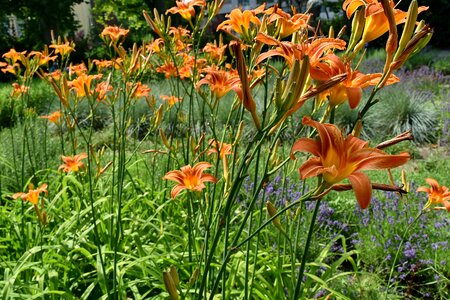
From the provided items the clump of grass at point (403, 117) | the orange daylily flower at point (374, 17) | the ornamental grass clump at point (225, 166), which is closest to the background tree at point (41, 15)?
the clump of grass at point (403, 117)

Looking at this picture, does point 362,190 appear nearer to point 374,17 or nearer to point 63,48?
point 374,17

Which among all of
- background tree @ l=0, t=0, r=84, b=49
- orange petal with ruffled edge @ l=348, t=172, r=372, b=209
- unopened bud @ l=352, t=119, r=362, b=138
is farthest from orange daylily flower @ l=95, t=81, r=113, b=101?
background tree @ l=0, t=0, r=84, b=49

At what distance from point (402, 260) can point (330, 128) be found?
7.51 ft

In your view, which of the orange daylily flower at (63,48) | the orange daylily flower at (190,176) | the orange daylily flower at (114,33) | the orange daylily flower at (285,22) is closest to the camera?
the orange daylily flower at (285,22)

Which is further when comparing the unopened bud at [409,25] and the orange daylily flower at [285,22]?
the orange daylily flower at [285,22]

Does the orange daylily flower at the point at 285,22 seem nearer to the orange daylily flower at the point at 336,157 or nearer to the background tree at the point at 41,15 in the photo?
the orange daylily flower at the point at 336,157

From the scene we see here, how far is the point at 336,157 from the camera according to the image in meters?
0.82

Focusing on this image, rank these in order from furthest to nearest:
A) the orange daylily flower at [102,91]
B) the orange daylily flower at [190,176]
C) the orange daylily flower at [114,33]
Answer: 1. the orange daylily flower at [114,33]
2. the orange daylily flower at [102,91]
3. the orange daylily flower at [190,176]

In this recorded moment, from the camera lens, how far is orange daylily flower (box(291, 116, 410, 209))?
77 centimetres

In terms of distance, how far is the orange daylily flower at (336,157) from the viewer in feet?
2.52

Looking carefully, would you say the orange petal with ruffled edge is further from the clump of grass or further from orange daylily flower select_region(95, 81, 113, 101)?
the clump of grass

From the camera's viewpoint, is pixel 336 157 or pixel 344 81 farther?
pixel 344 81

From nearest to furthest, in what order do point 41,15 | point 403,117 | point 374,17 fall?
point 374,17, point 403,117, point 41,15

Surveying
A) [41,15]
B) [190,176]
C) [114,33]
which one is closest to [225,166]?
[190,176]
